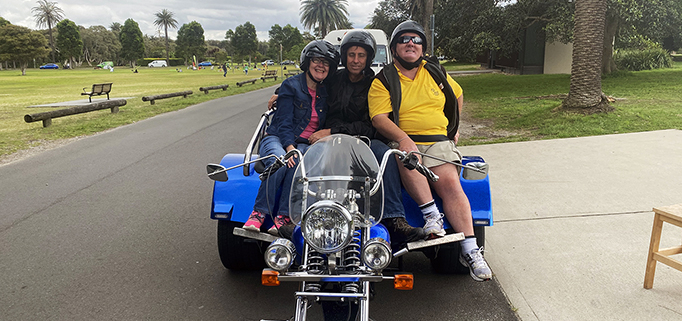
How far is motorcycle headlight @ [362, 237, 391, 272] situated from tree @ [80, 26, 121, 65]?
426ft

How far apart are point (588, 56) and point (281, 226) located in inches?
428

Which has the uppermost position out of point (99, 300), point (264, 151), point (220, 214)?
point (264, 151)

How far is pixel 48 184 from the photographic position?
24.3 feet

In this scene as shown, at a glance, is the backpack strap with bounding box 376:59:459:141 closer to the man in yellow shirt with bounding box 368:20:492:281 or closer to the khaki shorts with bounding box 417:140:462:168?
the man in yellow shirt with bounding box 368:20:492:281

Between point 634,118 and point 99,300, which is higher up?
point 634,118

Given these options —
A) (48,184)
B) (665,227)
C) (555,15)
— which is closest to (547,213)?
(665,227)

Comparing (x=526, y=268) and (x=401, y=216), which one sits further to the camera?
(x=526, y=268)

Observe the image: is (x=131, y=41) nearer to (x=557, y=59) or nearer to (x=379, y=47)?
(x=557, y=59)

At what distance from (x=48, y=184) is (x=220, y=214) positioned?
499cm

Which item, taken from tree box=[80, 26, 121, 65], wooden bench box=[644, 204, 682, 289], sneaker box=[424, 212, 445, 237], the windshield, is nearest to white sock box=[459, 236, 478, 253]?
sneaker box=[424, 212, 445, 237]

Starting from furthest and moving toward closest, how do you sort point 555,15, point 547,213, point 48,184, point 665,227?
point 555,15 → point 48,184 → point 547,213 → point 665,227

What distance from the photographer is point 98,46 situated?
117 metres

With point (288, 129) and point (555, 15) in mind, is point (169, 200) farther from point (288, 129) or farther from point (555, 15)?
point (555, 15)

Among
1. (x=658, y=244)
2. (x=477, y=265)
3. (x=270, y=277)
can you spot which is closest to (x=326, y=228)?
(x=270, y=277)
